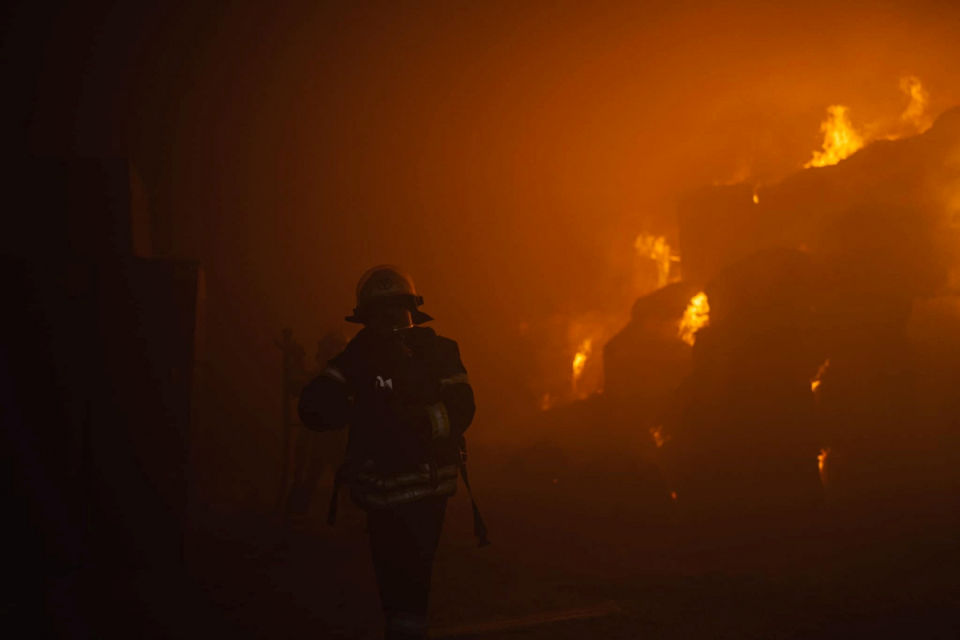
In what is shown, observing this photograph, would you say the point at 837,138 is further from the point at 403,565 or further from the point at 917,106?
the point at 403,565

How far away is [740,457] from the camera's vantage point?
1202cm

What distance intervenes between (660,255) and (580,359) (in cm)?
851

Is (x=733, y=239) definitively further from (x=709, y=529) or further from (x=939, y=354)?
(x=709, y=529)

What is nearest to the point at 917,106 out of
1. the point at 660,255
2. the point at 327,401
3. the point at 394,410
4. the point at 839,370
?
the point at 660,255

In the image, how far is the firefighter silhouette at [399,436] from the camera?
3131 millimetres

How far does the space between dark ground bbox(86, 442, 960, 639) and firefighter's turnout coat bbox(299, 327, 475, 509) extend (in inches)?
84.1

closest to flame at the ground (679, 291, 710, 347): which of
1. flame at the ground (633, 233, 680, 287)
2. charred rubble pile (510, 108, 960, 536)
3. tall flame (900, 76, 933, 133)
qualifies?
charred rubble pile (510, 108, 960, 536)

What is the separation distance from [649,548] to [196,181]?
148 ft

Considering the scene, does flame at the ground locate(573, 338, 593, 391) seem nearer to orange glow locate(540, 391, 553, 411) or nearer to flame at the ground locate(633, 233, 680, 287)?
orange glow locate(540, 391, 553, 411)

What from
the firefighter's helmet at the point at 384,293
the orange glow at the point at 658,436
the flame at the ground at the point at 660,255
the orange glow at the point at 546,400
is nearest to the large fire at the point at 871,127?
the flame at the ground at the point at 660,255

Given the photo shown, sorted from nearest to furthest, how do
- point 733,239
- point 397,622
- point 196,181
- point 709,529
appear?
point 397,622 → point 709,529 → point 733,239 → point 196,181

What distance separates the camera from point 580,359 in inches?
1513

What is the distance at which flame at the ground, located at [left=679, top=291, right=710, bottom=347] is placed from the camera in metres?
21.1

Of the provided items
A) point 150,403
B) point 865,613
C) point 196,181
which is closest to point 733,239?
point 865,613
